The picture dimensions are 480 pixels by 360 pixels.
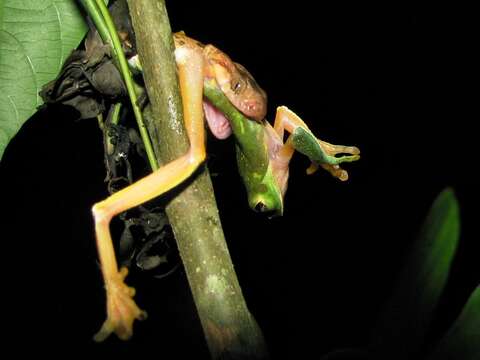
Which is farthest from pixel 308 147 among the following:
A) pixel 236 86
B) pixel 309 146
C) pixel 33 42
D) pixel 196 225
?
pixel 33 42

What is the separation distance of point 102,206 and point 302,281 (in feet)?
5.84

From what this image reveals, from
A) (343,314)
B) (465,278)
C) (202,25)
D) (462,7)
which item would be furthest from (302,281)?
(462,7)

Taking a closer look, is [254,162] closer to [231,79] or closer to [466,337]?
[231,79]

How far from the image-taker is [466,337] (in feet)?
1.45

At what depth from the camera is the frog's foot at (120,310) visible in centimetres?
59

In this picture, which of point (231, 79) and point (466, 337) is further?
point (231, 79)

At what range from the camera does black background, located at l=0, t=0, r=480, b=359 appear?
77.2 inches

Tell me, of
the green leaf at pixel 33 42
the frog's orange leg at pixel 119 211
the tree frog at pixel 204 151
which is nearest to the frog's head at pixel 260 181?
the tree frog at pixel 204 151

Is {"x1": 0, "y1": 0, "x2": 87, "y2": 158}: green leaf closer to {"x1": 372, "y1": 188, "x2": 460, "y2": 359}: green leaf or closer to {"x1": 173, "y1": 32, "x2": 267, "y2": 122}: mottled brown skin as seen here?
{"x1": 173, "y1": 32, "x2": 267, "y2": 122}: mottled brown skin

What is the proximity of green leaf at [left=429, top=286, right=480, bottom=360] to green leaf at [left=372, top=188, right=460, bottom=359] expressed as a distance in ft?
0.09

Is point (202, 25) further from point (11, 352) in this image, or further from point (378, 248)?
point (11, 352)

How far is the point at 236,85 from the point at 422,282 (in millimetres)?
315

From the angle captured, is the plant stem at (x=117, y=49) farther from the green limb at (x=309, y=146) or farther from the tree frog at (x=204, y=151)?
the green limb at (x=309, y=146)

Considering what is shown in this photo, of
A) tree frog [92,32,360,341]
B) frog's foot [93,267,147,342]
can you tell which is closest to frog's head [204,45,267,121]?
tree frog [92,32,360,341]
